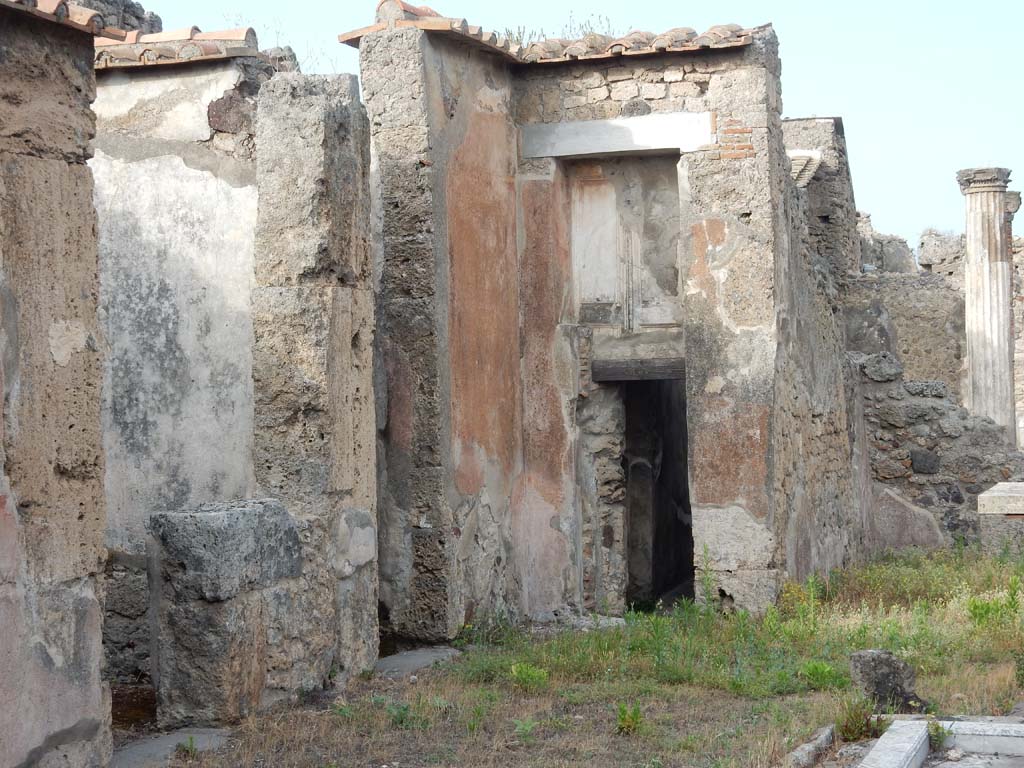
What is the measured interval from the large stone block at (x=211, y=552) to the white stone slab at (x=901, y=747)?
2.76m

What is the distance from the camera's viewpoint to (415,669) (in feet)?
24.3

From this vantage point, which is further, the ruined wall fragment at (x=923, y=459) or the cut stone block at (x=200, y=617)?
the ruined wall fragment at (x=923, y=459)

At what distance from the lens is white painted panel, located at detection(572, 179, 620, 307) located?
9.48m

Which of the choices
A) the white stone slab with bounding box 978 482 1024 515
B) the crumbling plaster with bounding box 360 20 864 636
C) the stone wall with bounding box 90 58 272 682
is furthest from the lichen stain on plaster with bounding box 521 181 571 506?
the white stone slab with bounding box 978 482 1024 515

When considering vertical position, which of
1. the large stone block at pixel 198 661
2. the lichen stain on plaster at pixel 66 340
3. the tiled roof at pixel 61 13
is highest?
the tiled roof at pixel 61 13

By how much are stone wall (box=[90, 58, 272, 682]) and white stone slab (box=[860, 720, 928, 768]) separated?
3921 millimetres

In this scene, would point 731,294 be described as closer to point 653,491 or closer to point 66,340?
point 653,491

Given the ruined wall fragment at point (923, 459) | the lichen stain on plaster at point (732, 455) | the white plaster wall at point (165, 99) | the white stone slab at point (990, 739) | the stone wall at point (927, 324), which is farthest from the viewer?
the stone wall at point (927, 324)

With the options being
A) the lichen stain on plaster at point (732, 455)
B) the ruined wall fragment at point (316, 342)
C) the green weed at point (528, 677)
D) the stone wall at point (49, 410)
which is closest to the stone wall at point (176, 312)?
the ruined wall fragment at point (316, 342)

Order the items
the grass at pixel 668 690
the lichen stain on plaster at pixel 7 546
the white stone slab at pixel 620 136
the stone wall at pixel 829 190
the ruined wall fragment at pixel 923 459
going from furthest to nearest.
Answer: the stone wall at pixel 829 190
the ruined wall fragment at pixel 923 459
the white stone slab at pixel 620 136
the grass at pixel 668 690
the lichen stain on plaster at pixel 7 546

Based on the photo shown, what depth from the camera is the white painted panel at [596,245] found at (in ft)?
31.1

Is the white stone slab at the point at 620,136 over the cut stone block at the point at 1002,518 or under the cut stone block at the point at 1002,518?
over

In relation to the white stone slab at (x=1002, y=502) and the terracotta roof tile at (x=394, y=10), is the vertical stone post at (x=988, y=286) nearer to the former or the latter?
the white stone slab at (x=1002, y=502)

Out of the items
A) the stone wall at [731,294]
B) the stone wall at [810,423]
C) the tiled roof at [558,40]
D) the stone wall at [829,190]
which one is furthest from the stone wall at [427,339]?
the stone wall at [829,190]
